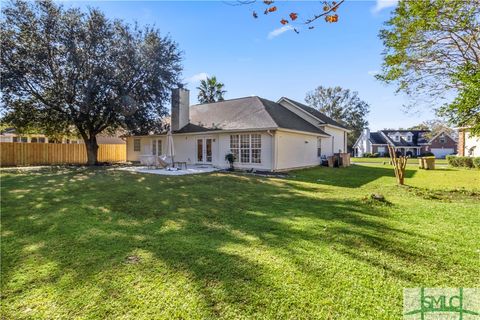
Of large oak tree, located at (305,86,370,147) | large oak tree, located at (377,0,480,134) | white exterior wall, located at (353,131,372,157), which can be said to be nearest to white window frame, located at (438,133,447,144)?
white exterior wall, located at (353,131,372,157)

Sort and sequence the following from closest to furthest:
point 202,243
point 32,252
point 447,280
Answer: point 447,280, point 32,252, point 202,243

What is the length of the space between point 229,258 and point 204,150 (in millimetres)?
14820

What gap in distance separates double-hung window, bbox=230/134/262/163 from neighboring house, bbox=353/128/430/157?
3894cm

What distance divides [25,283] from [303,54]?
479 inches

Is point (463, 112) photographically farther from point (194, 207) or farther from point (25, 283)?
point (25, 283)

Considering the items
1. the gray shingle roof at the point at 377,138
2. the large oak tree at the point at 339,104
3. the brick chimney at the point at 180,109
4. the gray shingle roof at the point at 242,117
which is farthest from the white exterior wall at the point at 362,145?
the brick chimney at the point at 180,109

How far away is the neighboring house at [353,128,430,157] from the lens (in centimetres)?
4675

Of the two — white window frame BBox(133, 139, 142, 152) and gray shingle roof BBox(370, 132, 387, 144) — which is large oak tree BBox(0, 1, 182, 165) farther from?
gray shingle roof BBox(370, 132, 387, 144)

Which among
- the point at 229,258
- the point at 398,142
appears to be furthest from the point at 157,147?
the point at 398,142

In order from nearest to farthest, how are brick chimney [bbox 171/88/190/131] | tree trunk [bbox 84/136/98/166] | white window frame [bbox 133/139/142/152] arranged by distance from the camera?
tree trunk [bbox 84/136/98/166] → brick chimney [bbox 171/88/190/131] → white window frame [bbox 133/139/142/152]

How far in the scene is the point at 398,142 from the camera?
47.7 m

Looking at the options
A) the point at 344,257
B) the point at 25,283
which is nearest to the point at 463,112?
the point at 344,257

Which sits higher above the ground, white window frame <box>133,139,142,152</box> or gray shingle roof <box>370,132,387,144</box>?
gray shingle roof <box>370,132,387,144</box>

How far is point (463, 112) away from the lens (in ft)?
26.1
